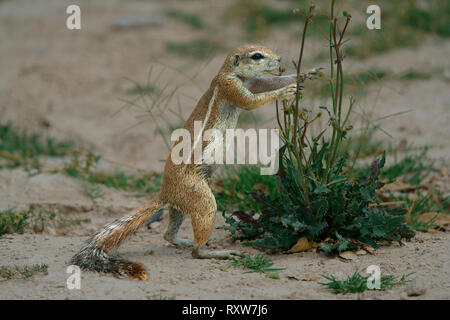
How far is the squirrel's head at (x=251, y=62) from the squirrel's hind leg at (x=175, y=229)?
977mm

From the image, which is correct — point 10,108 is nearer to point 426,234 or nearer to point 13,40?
point 13,40

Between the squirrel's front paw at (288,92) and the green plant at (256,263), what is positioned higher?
the squirrel's front paw at (288,92)

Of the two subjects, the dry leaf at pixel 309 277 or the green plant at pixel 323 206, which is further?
the green plant at pixel 323 206

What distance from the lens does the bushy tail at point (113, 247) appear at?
3256mm

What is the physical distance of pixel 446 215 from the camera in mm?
4078

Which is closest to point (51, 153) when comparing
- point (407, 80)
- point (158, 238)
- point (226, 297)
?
point (158, 238)

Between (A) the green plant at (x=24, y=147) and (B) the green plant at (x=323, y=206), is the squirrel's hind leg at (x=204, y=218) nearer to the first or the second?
(B) the green plant at (x=323, y=206)

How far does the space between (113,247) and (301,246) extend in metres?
1.14

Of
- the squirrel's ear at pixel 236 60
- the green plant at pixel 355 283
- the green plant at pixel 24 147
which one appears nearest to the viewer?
the green plant at pixel 355 283

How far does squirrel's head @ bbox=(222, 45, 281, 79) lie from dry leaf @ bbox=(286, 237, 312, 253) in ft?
3.46

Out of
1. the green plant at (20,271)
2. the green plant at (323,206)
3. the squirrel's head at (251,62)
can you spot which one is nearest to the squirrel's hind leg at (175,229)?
the green plant at (323,206)

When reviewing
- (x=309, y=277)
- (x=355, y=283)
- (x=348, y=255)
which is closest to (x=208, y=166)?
(x=309, y=277)

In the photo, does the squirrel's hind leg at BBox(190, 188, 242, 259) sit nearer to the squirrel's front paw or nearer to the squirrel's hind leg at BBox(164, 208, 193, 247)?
the squirrel's hind leg at BBox(164, 208, 193, 247)

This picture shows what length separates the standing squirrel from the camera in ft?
11.2
